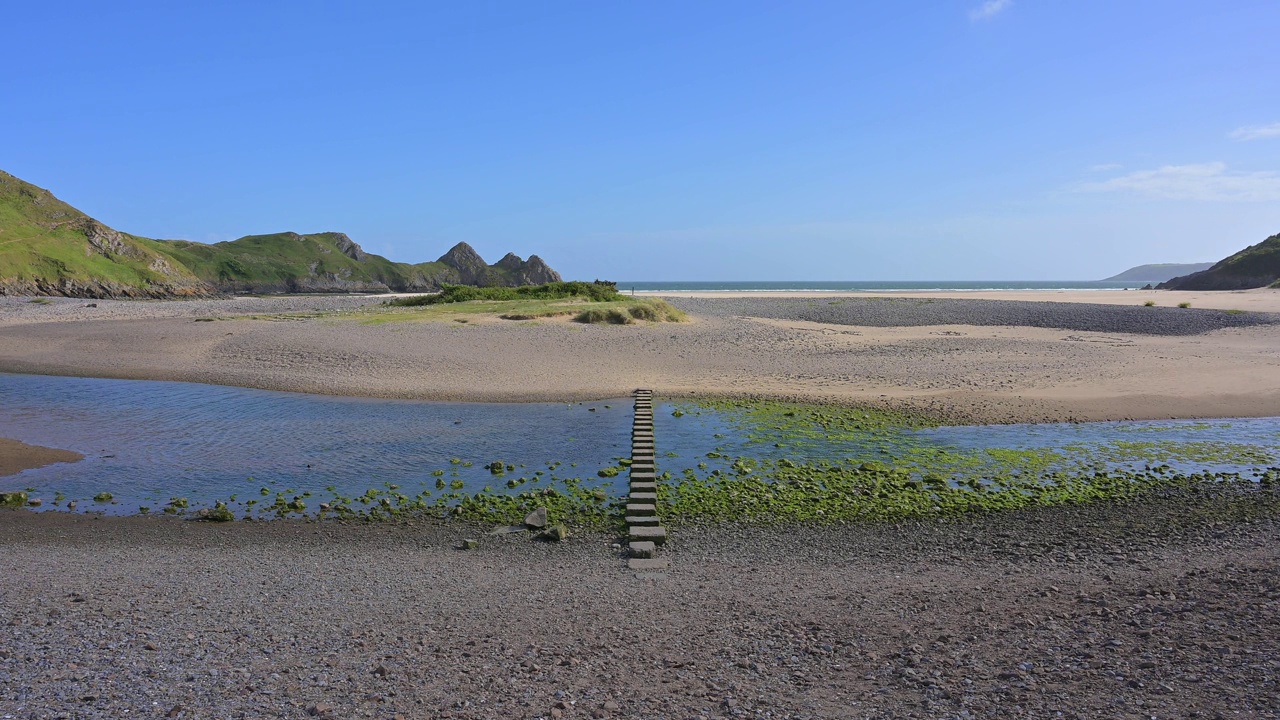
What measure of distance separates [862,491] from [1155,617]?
5116 mm

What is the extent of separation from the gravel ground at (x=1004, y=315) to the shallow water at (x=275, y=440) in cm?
2656

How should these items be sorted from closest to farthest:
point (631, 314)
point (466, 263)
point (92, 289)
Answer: point (631, 314) → point (92, 289) → point (466, 263)

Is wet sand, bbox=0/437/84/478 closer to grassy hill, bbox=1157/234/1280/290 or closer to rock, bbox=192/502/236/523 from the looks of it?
rock, bbox=192/502/236/523

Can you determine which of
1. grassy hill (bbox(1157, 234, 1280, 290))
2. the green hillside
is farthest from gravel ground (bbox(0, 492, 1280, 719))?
grassy hill (bbox(1157, 234, 1280, 290))

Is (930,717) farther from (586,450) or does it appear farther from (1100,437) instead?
(1100,437)

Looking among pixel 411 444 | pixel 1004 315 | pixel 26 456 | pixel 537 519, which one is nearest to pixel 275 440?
pixel 411 444

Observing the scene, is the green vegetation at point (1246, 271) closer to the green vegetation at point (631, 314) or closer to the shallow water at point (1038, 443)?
the green vegetation at point (631, 314)

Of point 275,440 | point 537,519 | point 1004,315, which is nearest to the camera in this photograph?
point 537,519

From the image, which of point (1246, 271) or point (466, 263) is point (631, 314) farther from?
point (466, 263)

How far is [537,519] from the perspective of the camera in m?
10.3

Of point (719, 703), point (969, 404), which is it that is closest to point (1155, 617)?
point (719, 703)

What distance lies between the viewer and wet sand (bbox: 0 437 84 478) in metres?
13.2

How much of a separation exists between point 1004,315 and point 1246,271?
165ft

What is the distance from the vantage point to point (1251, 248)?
8200 cm
